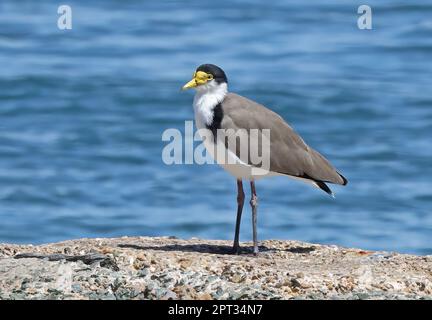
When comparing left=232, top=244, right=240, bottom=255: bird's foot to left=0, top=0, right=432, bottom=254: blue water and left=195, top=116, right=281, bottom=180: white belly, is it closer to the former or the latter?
left=195, top=116, right=281, bottom=180: white belly

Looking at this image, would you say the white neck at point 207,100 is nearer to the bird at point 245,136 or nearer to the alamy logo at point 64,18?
the bird at point 245,136

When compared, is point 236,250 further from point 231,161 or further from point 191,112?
point 191,112

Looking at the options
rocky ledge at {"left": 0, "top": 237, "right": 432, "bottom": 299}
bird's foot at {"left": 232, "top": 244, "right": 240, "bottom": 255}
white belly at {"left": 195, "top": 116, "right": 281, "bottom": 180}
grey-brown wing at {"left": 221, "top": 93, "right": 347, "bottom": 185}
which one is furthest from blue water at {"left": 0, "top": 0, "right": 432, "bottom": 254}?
rocky ledge at {"left": 0, "top": 237, "right": 432, "bottom": 299}

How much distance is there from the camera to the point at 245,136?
12.7 m

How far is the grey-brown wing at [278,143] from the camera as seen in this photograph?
1271 cm

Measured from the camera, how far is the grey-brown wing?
1271 centimetres

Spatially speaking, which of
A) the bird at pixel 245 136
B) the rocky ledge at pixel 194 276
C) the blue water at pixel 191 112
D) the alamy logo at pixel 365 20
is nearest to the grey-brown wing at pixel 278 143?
the bird at pixel 245 136

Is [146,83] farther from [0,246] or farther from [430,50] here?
[0,246]

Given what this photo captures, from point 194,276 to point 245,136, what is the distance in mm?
2533

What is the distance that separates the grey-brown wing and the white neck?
9 cm
